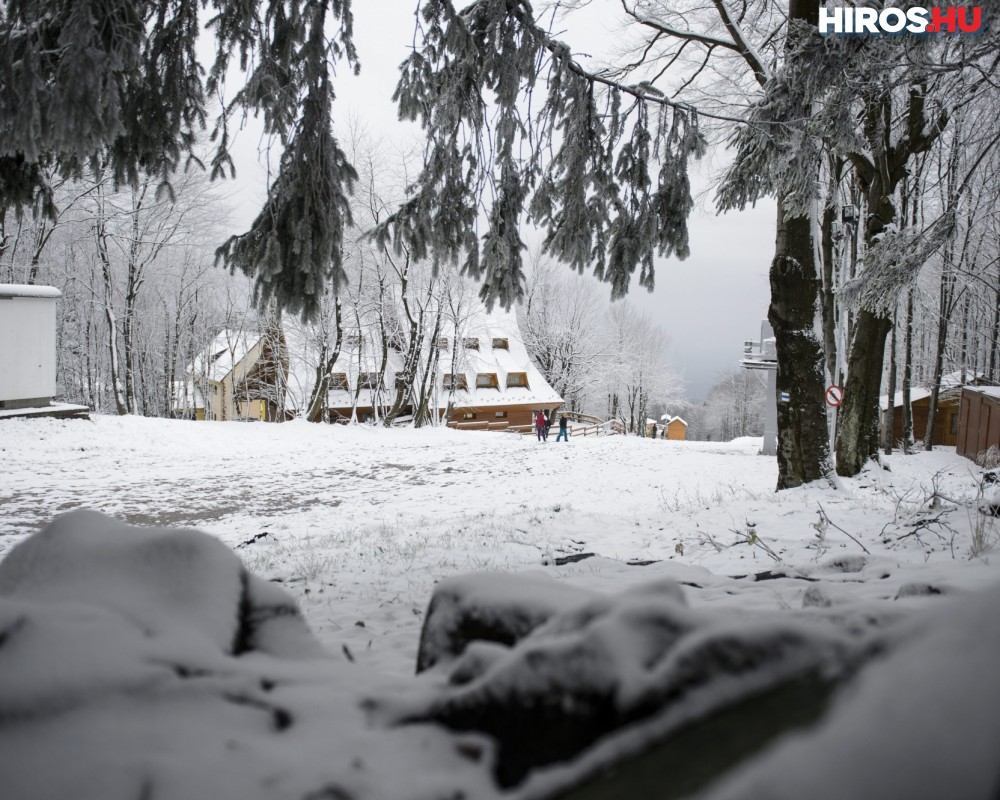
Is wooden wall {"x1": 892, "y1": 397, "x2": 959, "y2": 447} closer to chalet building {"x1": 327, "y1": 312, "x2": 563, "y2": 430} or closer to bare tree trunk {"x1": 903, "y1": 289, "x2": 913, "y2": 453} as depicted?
bare tree trunk {"x1": 903, "y1": 289, "x2": 913, "y2": 453}

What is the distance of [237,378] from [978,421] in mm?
36674

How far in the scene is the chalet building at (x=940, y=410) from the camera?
75.6 feet

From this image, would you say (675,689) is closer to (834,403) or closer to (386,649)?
(386,649)

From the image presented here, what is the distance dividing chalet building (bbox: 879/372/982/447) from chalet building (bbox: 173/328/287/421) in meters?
29.0

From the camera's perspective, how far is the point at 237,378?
36.7 meters

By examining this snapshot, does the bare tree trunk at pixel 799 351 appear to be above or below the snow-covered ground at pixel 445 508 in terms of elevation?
above

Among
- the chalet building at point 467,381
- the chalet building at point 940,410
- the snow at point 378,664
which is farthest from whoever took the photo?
the chalet building at point 467,381

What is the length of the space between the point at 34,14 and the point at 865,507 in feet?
31.1

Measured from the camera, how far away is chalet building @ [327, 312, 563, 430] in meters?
28.3

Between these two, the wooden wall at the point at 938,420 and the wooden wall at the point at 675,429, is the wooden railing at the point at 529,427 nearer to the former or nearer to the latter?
the wooden wall at the point at 938,420

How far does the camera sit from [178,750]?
1.40 metres

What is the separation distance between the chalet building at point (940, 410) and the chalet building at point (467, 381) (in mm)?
17034
